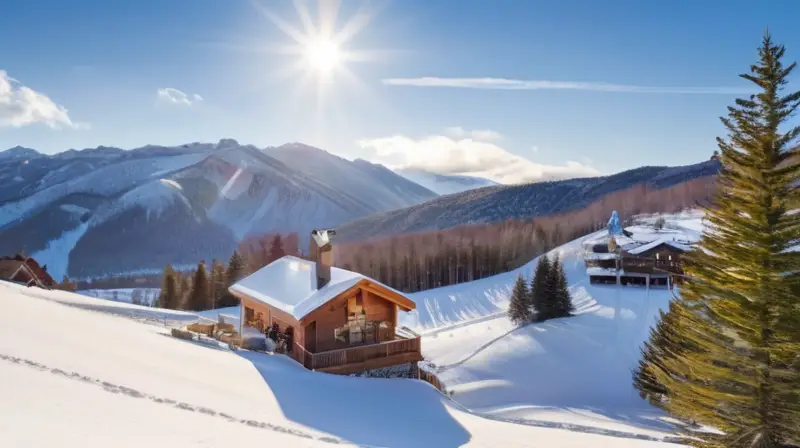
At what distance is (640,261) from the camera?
41531 mm

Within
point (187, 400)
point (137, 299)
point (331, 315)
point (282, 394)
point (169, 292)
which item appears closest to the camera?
point (187, 400)

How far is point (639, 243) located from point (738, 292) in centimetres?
3886

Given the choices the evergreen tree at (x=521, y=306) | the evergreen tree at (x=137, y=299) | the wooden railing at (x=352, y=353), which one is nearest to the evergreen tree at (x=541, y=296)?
the evergreen tree at (x=521, y=306)

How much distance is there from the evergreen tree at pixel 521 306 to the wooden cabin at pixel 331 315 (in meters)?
18.6

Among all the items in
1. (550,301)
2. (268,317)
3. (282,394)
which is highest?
(268,317)

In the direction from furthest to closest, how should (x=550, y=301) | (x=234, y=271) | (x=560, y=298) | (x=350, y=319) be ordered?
1. (x=234, y=271)
2. (x=560, y=298)
3. (x=550, y=301)
4. (x=350, y=319)

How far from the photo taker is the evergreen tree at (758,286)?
30.5 feet

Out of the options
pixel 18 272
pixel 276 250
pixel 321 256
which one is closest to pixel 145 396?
pixel 321 256

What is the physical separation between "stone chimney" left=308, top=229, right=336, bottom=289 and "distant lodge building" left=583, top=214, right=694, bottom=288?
29233 millimetres

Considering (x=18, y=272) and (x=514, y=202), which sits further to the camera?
(x=514, y=202)

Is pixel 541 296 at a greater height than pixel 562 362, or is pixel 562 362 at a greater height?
pixel 541 296

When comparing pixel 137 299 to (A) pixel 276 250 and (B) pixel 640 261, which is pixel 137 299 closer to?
(A) pixel 276 250

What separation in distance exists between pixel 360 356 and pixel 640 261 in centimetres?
3294

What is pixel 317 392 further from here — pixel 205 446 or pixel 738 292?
pixel 738 292
